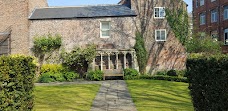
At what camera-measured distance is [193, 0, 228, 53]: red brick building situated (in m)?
36.7

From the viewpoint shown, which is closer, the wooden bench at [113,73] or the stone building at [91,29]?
the wooden bench at [113,73]

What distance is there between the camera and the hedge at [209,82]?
17.1ft

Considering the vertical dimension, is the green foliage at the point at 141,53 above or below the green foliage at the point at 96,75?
above

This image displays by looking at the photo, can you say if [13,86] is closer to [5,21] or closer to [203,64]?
[203,64]

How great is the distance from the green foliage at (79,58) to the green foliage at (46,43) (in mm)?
1288

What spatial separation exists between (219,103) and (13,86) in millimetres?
5343

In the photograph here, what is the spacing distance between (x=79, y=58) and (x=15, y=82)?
1693 centimetres

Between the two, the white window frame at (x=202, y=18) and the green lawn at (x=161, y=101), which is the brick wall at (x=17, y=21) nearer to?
the green lawn at (x=161, y=101)

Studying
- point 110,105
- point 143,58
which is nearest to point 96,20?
point 143,58

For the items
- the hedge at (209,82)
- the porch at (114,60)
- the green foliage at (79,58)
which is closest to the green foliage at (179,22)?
the porch at (114,60)

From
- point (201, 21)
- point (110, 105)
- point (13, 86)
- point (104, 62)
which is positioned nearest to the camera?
point (13, 86)

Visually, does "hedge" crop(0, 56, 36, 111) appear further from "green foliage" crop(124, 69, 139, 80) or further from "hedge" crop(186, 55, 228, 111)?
"green foliage" crop(124, 69, 139, 80)

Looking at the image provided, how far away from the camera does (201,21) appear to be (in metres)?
44.2

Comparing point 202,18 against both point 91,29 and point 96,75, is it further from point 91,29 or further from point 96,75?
point 96,75
